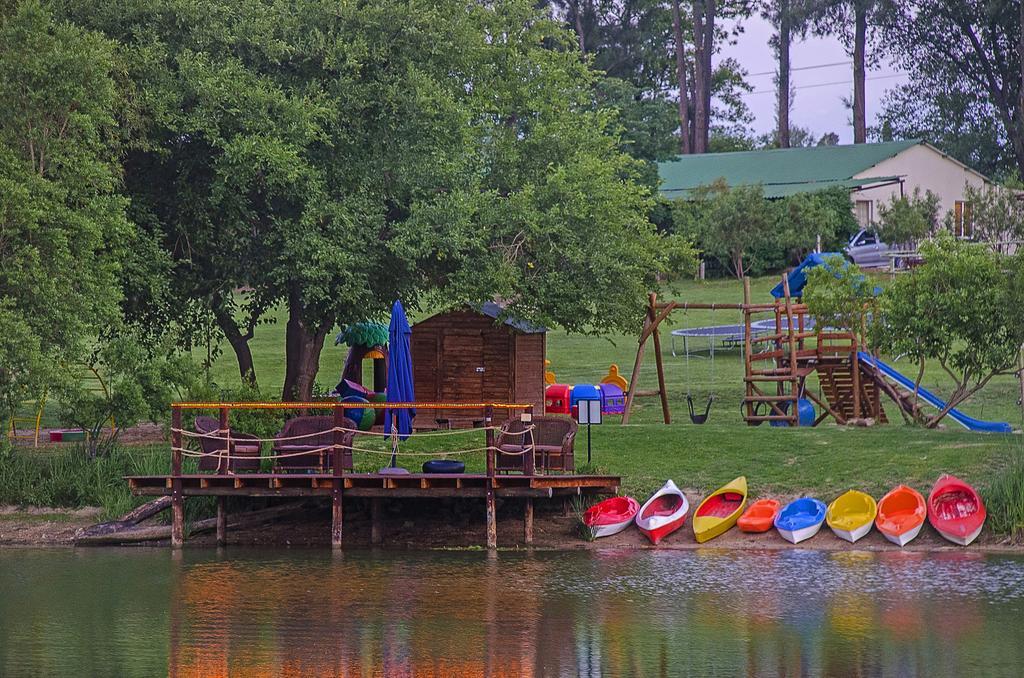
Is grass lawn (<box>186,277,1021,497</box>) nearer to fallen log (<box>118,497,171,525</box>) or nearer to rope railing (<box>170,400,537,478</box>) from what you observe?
rope railing (<box>170,400,537,478</box>)

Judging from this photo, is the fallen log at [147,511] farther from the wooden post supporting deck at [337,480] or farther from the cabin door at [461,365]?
the cabin door at [461,365]

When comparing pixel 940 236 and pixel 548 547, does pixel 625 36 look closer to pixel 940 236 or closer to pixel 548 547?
pixel 940 236

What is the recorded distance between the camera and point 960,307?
2972 cm

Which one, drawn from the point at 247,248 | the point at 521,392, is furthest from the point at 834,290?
the point at 247,248

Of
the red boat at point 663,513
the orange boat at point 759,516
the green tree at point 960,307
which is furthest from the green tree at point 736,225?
the orange boat at point 759,516

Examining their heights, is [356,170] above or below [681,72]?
below

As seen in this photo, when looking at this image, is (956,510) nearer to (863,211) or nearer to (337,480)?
(337,480)

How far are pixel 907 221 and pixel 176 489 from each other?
36388 millimetres

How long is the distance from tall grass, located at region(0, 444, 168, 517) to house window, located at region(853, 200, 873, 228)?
1607 inches

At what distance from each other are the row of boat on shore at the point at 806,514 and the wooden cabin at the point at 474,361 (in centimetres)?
884

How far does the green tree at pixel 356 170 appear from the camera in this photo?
3030 cm

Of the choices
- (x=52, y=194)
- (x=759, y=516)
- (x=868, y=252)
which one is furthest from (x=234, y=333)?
(x=868, y=252)

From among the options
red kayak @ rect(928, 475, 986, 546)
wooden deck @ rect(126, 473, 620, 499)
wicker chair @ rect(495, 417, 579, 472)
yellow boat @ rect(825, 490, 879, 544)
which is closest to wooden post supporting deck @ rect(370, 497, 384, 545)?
wooden deck @ rect(126, 473, 620, 499)

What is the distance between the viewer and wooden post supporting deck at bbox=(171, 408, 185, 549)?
2670 cm
